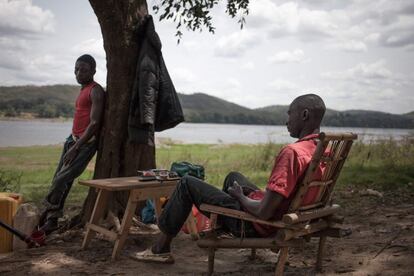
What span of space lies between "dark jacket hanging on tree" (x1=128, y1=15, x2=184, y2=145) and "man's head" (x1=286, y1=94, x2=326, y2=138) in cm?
228

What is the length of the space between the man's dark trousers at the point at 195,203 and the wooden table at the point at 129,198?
617 millimetres

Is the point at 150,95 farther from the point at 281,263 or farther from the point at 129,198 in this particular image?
the point at 281,263

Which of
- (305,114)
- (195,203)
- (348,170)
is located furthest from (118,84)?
(348,170)

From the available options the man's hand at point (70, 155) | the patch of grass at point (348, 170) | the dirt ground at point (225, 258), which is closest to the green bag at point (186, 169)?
the dirt ground at point (225, 258)

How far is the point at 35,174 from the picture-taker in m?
15.1

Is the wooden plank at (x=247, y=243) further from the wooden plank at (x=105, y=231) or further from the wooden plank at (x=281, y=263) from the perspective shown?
the wooden plank at (x=105, y=231)

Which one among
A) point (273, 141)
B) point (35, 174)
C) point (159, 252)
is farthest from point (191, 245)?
point (273, 141)

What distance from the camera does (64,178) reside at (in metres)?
5.94

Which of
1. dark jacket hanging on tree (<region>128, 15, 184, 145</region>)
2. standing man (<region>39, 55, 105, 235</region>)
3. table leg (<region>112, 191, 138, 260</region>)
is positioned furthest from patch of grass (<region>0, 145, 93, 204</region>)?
table leg (<region>112, 191, 138, 260</region>)

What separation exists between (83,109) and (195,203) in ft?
7.66

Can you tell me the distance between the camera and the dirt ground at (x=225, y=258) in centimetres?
466

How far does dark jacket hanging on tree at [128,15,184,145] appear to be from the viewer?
5.93m

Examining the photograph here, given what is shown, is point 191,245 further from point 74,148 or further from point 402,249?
point 402,249

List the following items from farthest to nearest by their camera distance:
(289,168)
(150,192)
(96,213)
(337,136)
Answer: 1. (96,213)
2. (150,192)
3. (337,136)
4. (289,168)
